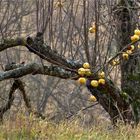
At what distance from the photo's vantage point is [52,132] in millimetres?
4859

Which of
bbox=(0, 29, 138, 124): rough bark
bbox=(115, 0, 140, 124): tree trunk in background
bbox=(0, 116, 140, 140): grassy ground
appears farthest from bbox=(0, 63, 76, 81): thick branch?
bbox=(115, 0, 140, 124): tree trunk in background

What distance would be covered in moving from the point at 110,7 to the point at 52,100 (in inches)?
620

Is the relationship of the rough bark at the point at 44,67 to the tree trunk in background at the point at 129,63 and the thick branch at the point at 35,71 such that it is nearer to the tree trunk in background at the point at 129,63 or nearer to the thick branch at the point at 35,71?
the thick branch at the point at 35,71

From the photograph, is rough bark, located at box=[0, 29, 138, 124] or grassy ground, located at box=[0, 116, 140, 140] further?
rough bark, located at box=[0, 29, 138, 124]

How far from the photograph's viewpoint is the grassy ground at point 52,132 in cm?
470

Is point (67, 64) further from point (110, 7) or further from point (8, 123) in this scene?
point (8, 123)

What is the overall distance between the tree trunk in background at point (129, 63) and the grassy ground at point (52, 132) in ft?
5.80

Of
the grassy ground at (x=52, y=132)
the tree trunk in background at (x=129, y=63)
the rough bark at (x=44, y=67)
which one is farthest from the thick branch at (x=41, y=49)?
the tree trunk in background at (x=129, y=63)

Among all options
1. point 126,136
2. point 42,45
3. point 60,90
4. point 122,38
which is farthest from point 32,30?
point 126,136

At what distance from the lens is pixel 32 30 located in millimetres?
19562

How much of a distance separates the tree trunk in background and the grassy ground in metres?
1.77

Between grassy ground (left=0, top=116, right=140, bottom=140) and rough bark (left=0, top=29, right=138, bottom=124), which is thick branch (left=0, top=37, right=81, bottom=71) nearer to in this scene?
rough bark (left=0, top=29, right=138, bottom=124)

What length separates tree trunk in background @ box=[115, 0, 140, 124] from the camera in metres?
7.04

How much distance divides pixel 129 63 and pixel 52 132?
301 cm
